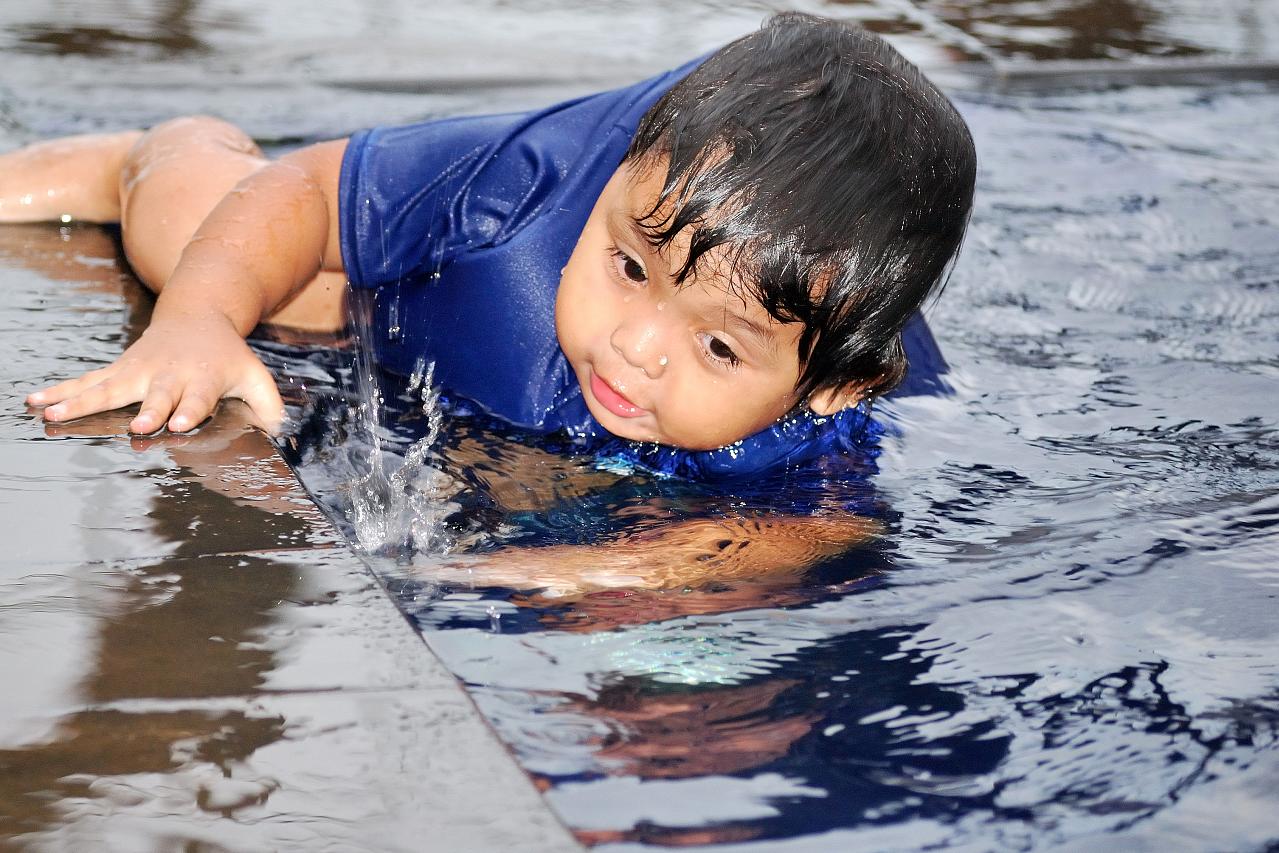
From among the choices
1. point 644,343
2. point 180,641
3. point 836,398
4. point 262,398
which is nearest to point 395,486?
point 262,398

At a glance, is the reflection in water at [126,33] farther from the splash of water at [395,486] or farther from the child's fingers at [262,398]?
the child's fingers at [262,398]

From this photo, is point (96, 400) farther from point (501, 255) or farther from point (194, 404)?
point (501, 255)

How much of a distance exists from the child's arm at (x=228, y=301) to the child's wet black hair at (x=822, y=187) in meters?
0.66

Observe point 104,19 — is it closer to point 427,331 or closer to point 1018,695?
point 427,331

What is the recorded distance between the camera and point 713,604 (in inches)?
72.3

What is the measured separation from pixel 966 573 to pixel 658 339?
1.81ft

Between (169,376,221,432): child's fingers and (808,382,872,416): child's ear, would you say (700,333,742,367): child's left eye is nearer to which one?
(808,382,872,416): child's ear

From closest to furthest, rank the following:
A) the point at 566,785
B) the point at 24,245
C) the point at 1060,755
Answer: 1. the point at 566,785
2. the point at 1060,755
3. the point at 24,245

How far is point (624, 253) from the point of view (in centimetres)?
218

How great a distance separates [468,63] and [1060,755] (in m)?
3.77

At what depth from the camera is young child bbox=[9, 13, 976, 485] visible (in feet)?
6.81

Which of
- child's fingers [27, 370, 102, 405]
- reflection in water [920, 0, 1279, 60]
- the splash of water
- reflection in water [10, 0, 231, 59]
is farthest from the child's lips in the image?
reflection in water [920, 0, 1279, 60]

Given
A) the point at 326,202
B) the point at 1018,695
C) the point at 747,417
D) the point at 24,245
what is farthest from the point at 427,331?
the point at 1018,695

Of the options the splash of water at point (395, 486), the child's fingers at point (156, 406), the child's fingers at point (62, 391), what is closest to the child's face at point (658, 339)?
the splash of water at point (395, 486)
